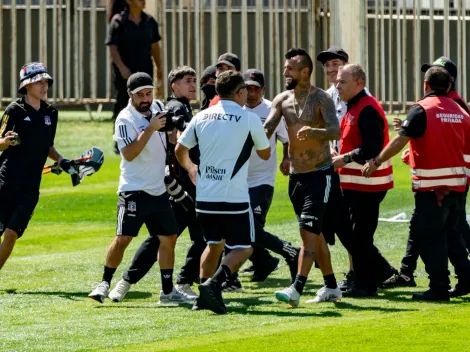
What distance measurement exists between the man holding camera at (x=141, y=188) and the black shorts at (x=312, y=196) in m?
1.06

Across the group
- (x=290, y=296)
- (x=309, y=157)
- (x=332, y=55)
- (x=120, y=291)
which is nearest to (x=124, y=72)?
(x=332, y=55)

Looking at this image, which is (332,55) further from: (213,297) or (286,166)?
(213,297)

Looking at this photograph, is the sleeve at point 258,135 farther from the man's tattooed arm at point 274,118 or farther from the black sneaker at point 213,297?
the black sneaker at point 213,297

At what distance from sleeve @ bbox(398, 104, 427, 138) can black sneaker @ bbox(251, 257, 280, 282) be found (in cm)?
215

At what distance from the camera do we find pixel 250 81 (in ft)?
39.4

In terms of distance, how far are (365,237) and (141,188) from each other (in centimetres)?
196

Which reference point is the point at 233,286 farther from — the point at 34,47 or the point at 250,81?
the point at 34,47

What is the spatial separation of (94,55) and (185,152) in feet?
41.9

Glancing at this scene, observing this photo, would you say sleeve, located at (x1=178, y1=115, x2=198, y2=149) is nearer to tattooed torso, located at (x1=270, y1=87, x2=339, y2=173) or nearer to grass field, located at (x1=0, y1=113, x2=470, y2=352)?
tattooed torso, located at (x1=270, y1=87, x2=339, y2=173)

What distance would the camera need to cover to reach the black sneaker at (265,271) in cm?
1219

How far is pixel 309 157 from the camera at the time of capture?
1078 centimetres

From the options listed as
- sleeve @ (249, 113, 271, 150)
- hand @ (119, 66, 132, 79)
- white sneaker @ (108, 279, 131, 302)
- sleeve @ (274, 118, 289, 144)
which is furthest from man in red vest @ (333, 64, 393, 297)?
hand @ (119, 66, 132, 79)

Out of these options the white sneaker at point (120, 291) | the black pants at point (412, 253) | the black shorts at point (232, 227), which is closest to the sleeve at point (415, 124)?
the black pants at point (412, 253)

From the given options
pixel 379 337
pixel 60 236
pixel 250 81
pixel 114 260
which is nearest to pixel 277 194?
pixel 60 236
